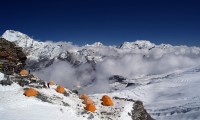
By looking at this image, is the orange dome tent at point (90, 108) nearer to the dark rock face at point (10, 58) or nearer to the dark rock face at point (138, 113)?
the dark rock face at point (138, 113)

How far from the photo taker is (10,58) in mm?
66188

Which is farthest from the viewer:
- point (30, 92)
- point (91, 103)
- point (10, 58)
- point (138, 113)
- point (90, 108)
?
point (10, 58)

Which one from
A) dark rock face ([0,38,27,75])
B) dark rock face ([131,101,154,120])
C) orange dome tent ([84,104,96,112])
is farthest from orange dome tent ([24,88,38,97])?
dark rock face ([131,101,154,120])

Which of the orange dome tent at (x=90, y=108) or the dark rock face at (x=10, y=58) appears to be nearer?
the orange dome tent at (x=90, y=108)

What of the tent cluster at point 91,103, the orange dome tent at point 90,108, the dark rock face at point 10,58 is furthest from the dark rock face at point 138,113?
the dark rock face at point 10,58

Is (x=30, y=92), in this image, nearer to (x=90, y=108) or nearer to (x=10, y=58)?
(x=90, y=108)

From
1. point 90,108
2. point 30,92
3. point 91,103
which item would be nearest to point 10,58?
point 30,92

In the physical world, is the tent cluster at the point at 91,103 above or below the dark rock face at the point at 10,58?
below

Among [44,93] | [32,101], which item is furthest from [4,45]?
[32,101]

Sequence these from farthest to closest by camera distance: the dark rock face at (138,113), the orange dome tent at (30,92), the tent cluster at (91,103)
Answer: the dark rock face at (138,113) < the tent cluster at (91,103) < the orange dome tent at (30,92)

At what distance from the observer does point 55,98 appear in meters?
54.5

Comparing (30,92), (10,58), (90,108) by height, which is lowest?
(90,108)

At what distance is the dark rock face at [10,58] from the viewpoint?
62938mm

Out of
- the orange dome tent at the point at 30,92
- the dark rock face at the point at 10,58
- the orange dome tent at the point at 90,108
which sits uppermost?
the dark rock face at the point at 10,58
